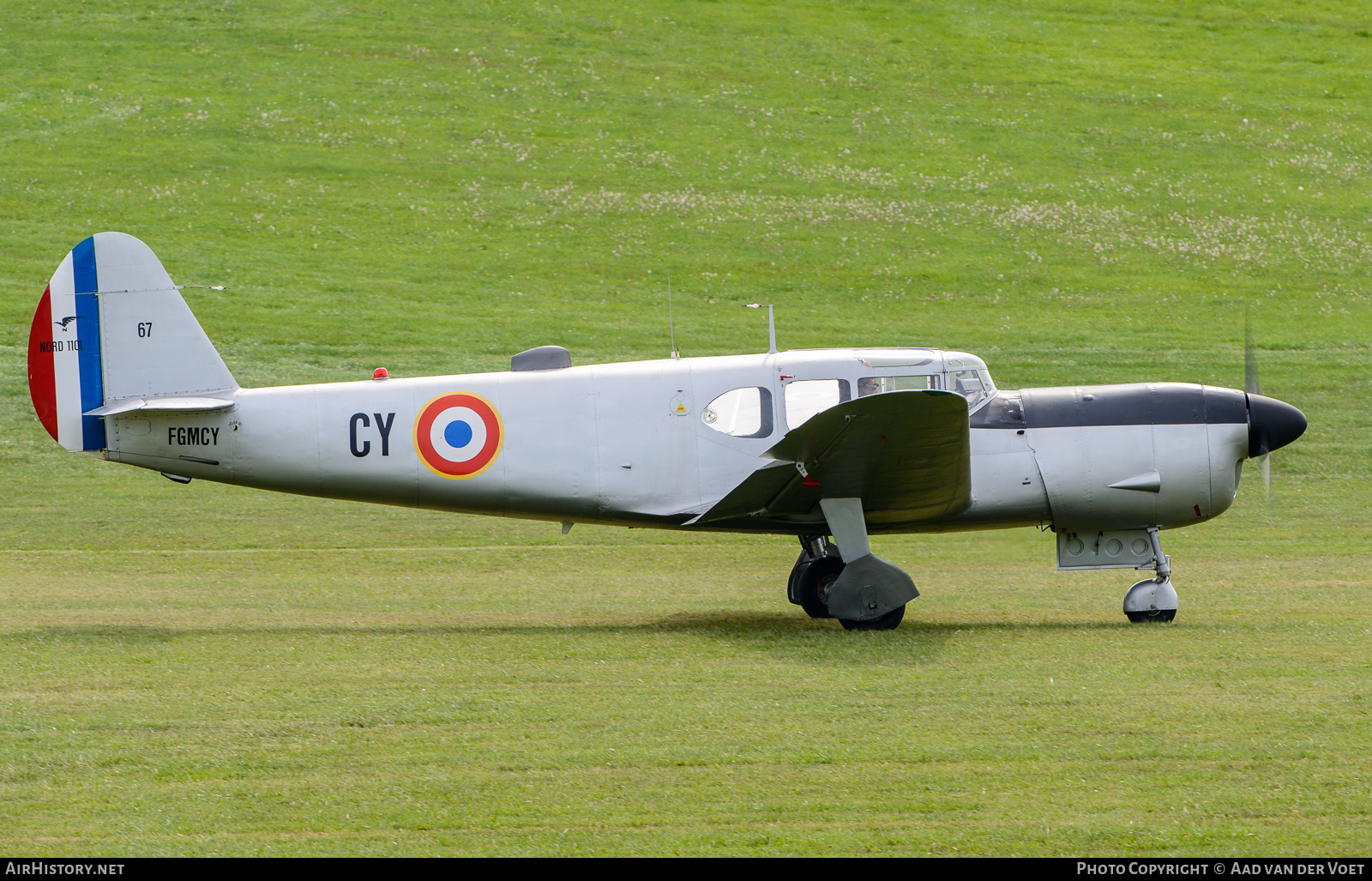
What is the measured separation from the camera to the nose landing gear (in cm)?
1139

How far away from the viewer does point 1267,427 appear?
11.5 metres

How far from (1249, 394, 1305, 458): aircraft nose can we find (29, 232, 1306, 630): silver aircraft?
0.05ft

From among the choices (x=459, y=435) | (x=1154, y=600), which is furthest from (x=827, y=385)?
(x=1154, y=600)

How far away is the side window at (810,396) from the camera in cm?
1130

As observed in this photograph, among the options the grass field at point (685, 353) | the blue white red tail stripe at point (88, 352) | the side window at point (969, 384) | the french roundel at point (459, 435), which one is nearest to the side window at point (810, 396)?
the side window at point (969, 384)

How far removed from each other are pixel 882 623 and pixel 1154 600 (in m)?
2.45

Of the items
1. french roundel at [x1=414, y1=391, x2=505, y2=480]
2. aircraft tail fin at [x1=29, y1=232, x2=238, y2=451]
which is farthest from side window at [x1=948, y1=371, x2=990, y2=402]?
aircraft tail fin at [x1=29, y1=232, x2=238, y2=451]

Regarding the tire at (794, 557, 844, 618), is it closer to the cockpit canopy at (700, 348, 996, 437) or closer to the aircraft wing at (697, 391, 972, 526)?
the aircraft wing at (697, 391, 972, 526)

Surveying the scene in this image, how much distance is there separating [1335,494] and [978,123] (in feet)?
78.9

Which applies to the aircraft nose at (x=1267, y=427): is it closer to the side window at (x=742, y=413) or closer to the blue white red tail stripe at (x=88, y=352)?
the side window at (x=742, y=413)

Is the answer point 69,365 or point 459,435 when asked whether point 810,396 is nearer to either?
point 459,435

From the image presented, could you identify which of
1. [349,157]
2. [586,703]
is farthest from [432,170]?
[586,703]

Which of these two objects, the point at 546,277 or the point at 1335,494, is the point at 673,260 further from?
the point at 1335,494

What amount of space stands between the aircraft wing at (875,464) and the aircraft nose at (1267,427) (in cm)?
258
